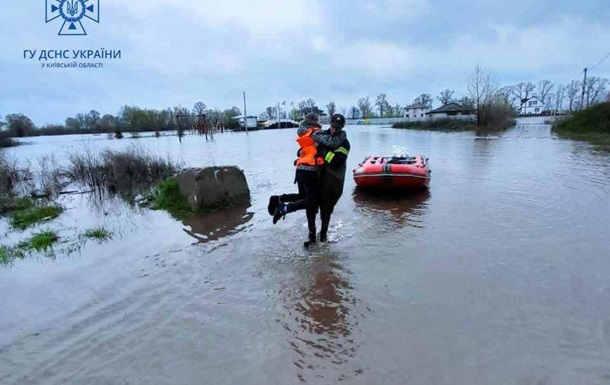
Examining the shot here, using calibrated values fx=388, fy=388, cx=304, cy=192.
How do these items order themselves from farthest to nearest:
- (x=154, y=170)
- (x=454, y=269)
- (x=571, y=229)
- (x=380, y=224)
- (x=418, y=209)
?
(x=154, y=170) → (x=418, y=209) → (x=380, y=224) → (x=571, y=229) → (x=454, y=269)

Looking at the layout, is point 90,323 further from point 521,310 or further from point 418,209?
point 418,209

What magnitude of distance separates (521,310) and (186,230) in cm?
543

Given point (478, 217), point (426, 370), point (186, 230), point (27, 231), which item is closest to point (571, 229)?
point (478, 217)

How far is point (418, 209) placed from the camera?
26.9 feet

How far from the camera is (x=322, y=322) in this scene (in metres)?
3.71

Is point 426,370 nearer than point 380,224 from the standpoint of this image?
Yes

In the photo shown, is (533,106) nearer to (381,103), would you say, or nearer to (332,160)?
(381,103)

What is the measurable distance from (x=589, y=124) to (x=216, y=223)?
3316 cm

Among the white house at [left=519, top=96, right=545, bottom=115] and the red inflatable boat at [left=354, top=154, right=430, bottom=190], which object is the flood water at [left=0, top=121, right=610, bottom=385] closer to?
the red inflatable boat at [left=354, top=154, right=430, bottom=190]

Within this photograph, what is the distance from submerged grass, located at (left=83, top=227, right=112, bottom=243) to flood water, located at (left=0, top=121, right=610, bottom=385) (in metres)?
0.20

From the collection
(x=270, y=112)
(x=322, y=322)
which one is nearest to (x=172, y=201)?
(x=322, y=322)

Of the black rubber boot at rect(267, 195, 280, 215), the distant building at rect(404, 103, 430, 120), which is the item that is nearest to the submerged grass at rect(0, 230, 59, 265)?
the black rubber boot at rect(267, 195, 280, 215)

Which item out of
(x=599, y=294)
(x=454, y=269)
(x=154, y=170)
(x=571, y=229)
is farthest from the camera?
(x=154, y=170)

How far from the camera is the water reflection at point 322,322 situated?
304cm
